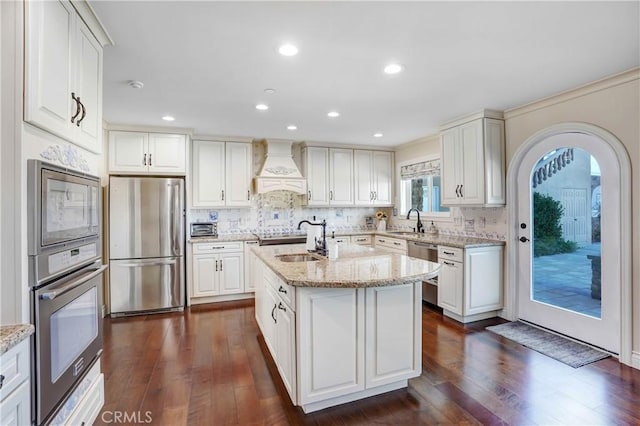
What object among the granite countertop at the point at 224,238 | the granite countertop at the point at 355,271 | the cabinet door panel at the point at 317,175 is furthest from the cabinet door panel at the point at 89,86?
the cabinet door panel at the point at 317,175

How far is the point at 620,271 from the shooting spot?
273 cm

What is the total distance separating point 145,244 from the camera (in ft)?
13.3

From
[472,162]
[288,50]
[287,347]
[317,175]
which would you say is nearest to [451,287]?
[472,162]

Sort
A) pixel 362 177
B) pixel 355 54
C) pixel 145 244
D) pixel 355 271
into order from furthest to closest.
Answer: pixel 362 177 → pixel 145 244 → pixel 355 54 → pixel 355 271

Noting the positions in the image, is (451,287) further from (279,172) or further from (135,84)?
(135,84)

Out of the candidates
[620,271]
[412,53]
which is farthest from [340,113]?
[620,271]

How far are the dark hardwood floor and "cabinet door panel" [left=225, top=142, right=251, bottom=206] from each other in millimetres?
2146

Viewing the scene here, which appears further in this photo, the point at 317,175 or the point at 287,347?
the point at 317,175

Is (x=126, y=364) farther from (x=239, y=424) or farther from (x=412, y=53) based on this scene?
(x=412, y=53)

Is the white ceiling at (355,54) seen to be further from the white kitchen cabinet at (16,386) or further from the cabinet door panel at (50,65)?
the white kitchen cabinet at (16,386)

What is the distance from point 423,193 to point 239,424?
4.28 m

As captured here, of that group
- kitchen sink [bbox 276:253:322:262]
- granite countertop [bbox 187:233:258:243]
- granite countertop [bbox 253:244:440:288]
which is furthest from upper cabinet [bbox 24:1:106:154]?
granite countertop [bbox 187:233:258:243]

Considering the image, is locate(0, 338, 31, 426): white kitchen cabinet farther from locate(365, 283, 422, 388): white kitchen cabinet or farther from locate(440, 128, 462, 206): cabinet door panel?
locate(440, 128, 462, 206): cabinet door panel

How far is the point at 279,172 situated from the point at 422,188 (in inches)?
91.8
